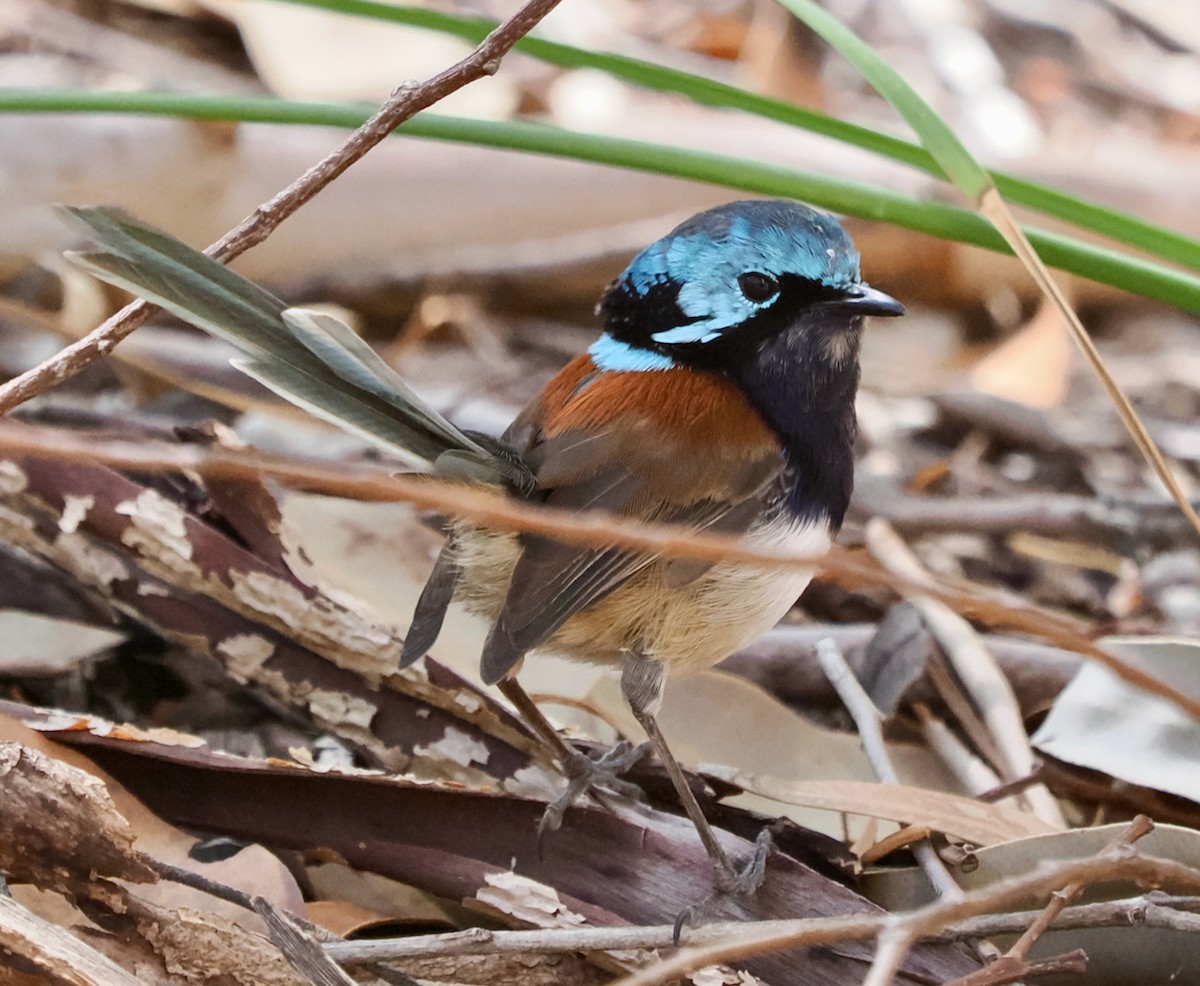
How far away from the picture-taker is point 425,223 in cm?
510

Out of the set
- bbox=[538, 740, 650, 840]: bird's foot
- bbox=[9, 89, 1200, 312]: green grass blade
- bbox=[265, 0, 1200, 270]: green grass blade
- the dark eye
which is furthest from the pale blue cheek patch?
bbox=[538, 740, 650, 840]: bird's foot

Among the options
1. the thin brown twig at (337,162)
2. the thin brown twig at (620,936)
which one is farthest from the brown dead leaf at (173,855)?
the thin brown twig at (337,162)

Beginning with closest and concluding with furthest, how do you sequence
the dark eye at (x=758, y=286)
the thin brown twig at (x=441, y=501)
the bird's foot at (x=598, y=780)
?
the thin brown twig at (x=441, y=501)
the bird's foot at (x=598, y=780)
the dark eye at (x=758, y=286)

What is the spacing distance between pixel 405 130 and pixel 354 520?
3.62ft

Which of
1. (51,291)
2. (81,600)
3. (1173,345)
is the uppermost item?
(1173,345)

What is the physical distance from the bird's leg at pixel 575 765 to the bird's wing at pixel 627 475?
310 mm

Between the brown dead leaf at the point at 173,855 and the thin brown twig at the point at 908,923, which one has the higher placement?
the thin brown twig at the point at 908,923

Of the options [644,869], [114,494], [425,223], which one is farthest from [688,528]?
[425,223]

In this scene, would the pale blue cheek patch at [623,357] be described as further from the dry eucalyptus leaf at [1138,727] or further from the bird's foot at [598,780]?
the dry eucalyptus leaf at [1138,727]

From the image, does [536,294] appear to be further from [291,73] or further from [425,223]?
[291,73]

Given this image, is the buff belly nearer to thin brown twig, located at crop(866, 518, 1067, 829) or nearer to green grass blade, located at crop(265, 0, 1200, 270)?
thin brown twig, located at crop(866, 518, 1067, 829)

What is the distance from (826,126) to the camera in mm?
2732

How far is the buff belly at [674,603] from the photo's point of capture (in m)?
2.55

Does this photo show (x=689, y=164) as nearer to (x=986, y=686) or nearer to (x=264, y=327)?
(x=264, y=327)
